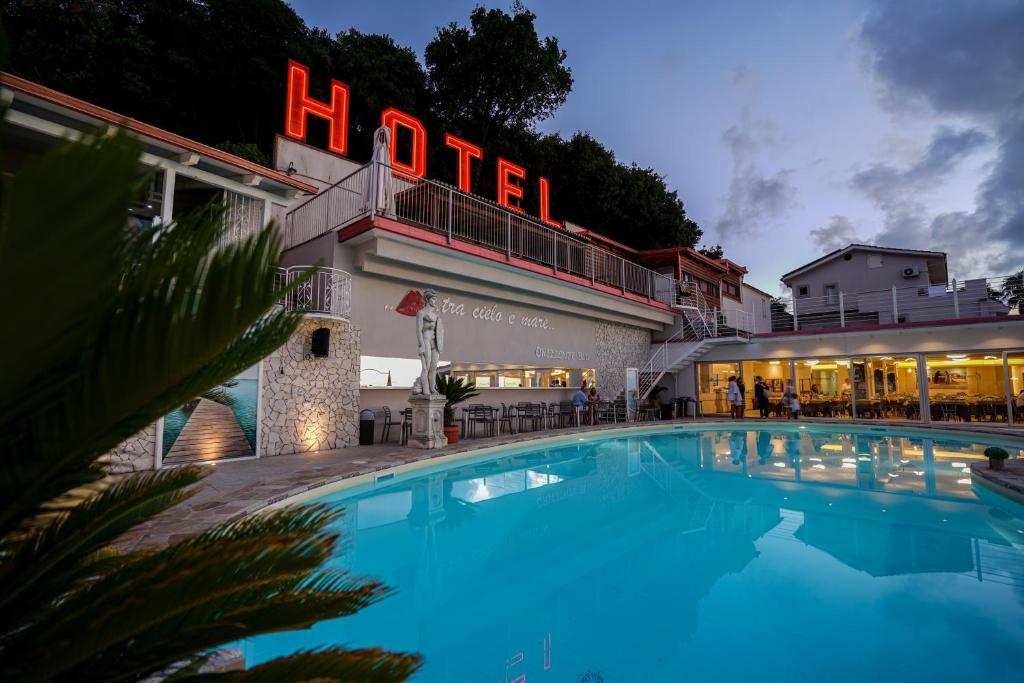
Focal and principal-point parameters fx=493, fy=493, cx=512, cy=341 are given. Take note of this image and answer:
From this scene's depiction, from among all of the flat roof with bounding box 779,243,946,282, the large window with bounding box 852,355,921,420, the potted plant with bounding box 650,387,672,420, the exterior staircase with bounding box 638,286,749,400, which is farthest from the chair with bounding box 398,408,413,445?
the flat roof with bounding box 779,243,946,282

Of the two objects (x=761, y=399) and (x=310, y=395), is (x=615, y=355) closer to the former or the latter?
(x=761, y=399)

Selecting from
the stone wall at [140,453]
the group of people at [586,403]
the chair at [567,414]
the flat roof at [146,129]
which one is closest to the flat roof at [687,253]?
the group of people at [586,403]

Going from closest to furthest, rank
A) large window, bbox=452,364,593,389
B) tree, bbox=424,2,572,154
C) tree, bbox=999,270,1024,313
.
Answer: large window, bbox=452,364,593,389 → tree, bbox=999,270,1024,313 → tree, bbox=424,2,572,154

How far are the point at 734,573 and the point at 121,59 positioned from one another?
2233 cm

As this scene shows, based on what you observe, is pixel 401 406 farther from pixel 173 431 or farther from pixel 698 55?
pixel 698 55

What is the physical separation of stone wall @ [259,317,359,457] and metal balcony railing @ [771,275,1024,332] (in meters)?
15.6

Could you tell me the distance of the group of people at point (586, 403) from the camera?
15062 mm

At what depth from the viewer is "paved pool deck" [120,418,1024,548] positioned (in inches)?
182

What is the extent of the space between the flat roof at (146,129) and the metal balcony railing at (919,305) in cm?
1707

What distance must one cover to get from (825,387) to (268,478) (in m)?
18.8

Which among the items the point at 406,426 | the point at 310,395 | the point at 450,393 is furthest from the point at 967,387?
the point at 310,395

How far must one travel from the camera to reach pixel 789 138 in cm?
2528

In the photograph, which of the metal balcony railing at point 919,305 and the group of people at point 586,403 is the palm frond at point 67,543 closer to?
the group of people at point 586,403

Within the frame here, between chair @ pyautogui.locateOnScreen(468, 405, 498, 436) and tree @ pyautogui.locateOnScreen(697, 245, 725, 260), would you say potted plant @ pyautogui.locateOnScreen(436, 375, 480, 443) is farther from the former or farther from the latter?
tree @ pyautogui.locateOnScreen(697, 245, 725, 260)
